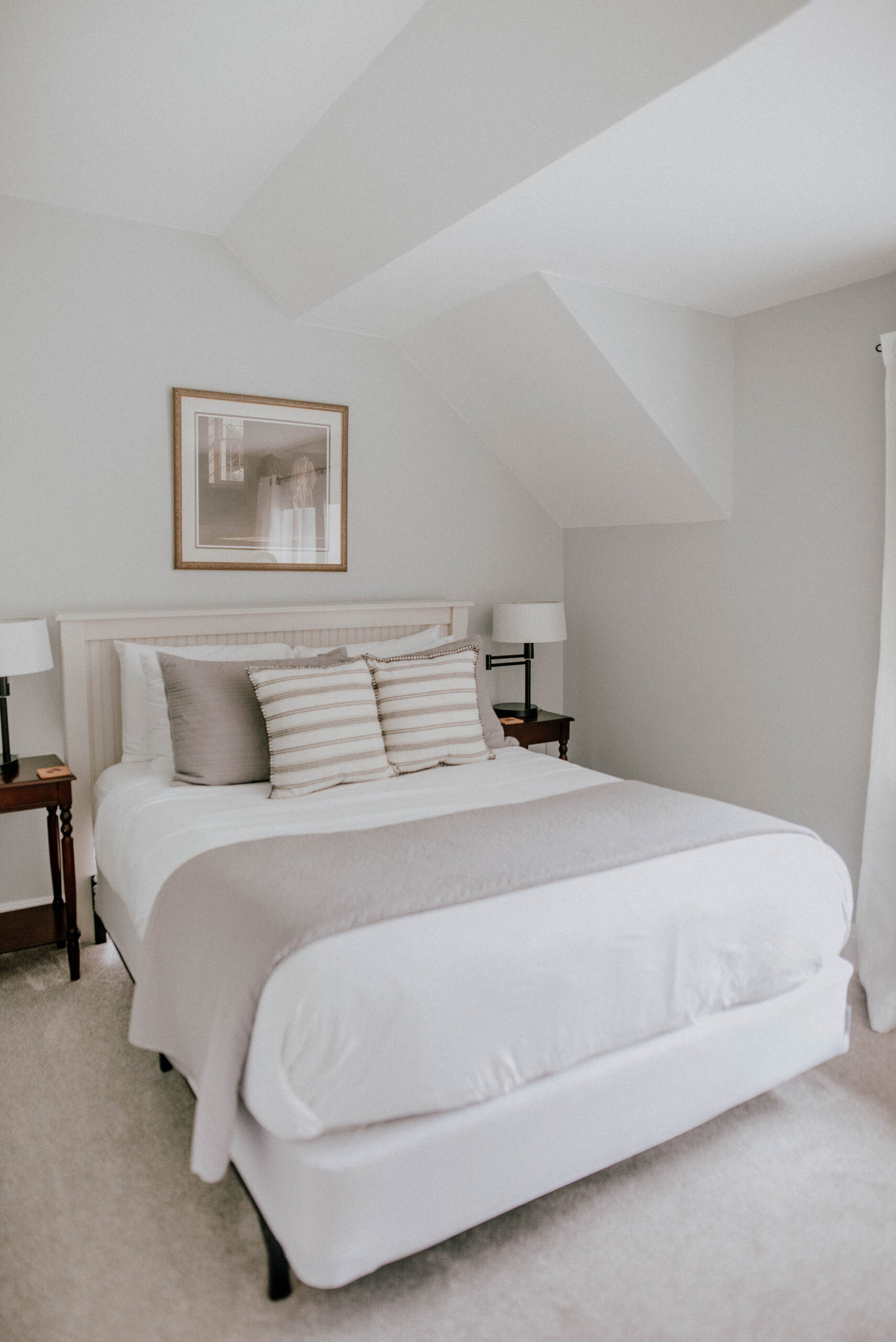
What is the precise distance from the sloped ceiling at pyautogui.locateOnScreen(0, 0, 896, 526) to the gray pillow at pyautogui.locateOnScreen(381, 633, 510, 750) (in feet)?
3.59

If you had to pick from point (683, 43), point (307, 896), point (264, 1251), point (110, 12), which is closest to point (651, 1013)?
point (307, 896)

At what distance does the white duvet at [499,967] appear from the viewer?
1.60m

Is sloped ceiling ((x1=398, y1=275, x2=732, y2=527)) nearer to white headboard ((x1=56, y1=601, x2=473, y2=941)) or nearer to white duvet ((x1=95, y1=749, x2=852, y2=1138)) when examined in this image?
white headboard ((x1=56, y1=601, x2=473, y2=941))

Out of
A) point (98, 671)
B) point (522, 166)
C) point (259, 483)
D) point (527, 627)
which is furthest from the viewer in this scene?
point (527, 627)

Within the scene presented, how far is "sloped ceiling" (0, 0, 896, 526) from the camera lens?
1.93 meters

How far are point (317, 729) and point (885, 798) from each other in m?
1.84

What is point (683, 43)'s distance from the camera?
1.81m

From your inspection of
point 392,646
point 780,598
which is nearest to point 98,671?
point 392,646

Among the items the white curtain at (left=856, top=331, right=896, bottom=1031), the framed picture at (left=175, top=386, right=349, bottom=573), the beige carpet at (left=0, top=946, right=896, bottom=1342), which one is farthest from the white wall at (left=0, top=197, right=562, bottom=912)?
the white curtain at (left=856, top=331, right=896, bottom=1031)

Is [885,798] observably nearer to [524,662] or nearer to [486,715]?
[486,715]

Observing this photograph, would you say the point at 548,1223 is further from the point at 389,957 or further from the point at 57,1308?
the point at 57,1308

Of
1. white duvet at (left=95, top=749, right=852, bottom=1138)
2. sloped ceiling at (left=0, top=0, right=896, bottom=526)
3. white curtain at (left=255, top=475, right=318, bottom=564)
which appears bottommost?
white duvet at (left=95, top=749, right=852, bottom=1138)

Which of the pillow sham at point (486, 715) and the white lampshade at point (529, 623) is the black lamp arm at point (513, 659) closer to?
the white lampshade at point (529, 623)

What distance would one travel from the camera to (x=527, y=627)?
4.03m
